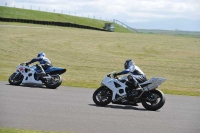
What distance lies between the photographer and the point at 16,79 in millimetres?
18812

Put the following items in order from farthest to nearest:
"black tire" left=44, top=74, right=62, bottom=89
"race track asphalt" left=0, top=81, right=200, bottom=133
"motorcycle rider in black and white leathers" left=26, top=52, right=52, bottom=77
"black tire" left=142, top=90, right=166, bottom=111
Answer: "motorcycle rider in black and white leathers" left=26, top=52, right=52, bottom=77, "black tire" left=44, top=74, right=62, bottom=89, "black tire" left=142, top=90, right=166, bottom=111, "race track asphalt" left=0, top=81, right=200, bottom=133

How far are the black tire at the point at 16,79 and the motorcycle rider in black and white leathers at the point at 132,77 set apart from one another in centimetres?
579

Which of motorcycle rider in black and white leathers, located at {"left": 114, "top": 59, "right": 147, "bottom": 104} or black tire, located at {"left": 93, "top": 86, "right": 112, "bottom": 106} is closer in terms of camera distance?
motorcycle rider in black and white leathers, located at {"left": 114, "top": 59, "right": 147, "bottom": 104}

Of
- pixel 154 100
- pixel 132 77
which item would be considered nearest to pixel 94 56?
pixel 132 77

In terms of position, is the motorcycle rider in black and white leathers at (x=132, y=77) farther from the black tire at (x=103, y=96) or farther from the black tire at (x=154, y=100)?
the black tire at (x=103, y=96)

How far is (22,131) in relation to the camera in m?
9.83

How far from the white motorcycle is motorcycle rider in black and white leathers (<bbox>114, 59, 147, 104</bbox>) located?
4.80 meters

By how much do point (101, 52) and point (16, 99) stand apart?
25991mm

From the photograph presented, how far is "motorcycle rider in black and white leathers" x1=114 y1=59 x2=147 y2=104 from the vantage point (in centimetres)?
1424

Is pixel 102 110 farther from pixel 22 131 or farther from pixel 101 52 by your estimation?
pixel 101 52

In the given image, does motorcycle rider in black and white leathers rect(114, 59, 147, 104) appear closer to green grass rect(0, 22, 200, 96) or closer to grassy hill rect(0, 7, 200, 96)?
grassy hill rect(0, 7, 200, 96)

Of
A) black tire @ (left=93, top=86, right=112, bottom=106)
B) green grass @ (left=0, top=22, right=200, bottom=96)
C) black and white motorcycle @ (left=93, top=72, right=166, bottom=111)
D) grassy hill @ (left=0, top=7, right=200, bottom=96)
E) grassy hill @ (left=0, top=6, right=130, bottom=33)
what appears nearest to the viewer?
black and white motorcycle @ (left=93, top=72, right=166, bottom=111)

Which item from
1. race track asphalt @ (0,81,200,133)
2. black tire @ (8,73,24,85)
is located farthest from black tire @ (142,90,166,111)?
black tire @ (8,73,24,85)

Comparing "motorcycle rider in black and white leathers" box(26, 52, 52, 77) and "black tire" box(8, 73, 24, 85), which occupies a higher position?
"motorcycle rider in black and white leathers" box(26, 52, 52, 77)
